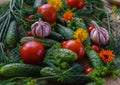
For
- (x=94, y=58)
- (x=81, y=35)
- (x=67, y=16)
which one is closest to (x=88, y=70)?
(x=94, y=58)

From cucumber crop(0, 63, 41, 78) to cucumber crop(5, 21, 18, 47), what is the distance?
0.16 meters

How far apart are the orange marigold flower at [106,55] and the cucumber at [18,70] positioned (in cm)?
25

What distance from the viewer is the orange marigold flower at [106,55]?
1369mm

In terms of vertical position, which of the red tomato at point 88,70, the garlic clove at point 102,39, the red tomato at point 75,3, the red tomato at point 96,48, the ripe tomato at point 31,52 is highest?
the red tomato at point 75,3

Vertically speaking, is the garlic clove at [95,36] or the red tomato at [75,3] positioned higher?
the red tomato at [75,3]

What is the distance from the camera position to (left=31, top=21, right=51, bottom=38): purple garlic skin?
1.44 m

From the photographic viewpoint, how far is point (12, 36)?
1.48 meters

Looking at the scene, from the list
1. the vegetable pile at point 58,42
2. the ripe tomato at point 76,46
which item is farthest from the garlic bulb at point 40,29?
the ripe tomato at point 76,46

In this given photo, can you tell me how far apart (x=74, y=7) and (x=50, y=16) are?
183mm

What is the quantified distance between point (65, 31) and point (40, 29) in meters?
0.12

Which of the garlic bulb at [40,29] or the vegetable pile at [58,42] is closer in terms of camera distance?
the vegetable pile at [58,42]

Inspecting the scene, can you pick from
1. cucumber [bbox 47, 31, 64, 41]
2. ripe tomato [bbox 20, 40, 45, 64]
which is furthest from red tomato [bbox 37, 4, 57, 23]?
ripe tomato [bbox 20, 40, 45, 64]

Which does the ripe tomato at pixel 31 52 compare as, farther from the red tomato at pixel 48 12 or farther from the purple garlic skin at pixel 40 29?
the red tomato at pixel 48 12

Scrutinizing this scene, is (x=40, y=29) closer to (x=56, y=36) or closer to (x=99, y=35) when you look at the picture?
(x=56, y=36)
